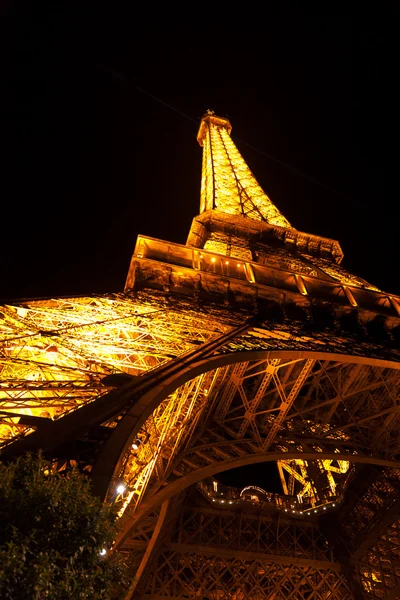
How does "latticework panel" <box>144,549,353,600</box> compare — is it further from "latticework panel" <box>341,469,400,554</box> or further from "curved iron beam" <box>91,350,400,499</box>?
"curved iron beam" <box>91,350,400,499</box>

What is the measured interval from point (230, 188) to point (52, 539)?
36.2m

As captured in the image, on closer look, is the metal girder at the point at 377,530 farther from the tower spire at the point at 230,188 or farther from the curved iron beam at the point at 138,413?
the tower spire at the point at 230,188


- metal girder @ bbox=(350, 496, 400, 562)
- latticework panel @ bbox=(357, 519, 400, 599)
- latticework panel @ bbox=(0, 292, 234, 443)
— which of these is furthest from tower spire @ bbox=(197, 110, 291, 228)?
latticework panel @ bbox=(357, 519, 400, 599)

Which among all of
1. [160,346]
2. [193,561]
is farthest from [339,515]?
[160,346]

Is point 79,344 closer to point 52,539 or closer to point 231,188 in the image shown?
point 52,539

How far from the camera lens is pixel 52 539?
3865 millimetres

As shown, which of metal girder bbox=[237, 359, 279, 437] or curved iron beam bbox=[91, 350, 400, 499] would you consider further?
metal girder bbox=[237, 359, 279, 437]

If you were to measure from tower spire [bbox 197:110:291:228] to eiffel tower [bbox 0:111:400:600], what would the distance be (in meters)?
6.42

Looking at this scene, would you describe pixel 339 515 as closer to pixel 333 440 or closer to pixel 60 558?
pixel 333 440

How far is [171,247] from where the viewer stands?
1872cm

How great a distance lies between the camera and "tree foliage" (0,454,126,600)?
345cm

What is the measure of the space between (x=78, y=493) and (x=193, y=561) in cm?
1786

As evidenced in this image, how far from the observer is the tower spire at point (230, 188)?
3409 centimetres

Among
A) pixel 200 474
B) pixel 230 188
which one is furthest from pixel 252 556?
pixel 230 188
